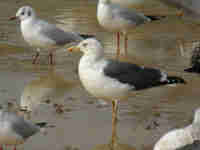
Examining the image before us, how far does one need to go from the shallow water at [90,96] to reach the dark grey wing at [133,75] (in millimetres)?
431

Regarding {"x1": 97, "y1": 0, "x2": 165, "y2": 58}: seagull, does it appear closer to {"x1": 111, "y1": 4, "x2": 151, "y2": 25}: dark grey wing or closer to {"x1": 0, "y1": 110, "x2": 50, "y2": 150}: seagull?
{"x1": 111, "y1": 4, "x2": 151, "y2": 25}: dark grey wing

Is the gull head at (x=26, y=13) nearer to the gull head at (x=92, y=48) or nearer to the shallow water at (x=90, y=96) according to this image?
the shallow water at (x=90, y=96)

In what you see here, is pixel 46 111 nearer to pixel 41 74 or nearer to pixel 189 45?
pixel 41 74

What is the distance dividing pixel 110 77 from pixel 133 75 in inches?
13.5

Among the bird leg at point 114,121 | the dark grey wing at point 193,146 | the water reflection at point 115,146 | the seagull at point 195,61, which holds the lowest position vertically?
the water reflection at point 115,146

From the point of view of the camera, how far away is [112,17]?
10.1 meters

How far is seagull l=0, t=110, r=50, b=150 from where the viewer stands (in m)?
5.64

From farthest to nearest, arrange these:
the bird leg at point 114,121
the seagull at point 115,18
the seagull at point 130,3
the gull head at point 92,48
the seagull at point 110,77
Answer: the seagull at point 130,3 → the seagull at point 115,18 → the gull head at point 92,48 → the seagull at point 110,77 → the bird leg at point 114,121

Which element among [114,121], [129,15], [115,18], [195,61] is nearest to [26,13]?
[115,18]

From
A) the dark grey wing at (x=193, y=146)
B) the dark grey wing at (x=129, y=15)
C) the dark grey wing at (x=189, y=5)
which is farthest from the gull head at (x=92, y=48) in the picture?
the dark grey wing at (x=189, y=5)

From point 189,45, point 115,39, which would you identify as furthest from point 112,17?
point 189,45

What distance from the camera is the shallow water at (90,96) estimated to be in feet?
20.9

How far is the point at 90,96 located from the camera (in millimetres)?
7645

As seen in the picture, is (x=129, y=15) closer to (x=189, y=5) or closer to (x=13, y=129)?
(x=189, y=5)
